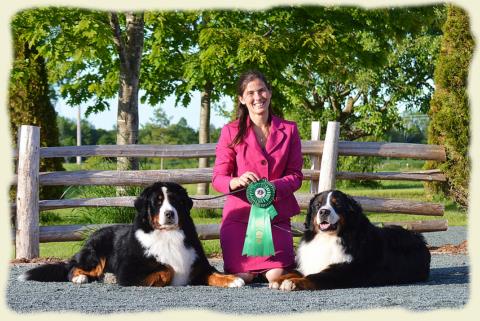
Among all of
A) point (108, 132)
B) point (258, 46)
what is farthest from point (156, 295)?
point (108, 132)

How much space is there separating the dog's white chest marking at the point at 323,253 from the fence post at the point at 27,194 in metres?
4.00

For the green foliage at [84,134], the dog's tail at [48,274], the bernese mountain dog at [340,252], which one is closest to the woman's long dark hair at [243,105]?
the bernese mountain dog at [340,252]

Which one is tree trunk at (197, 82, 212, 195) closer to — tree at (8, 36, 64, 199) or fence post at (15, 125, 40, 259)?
tree at (8, 36, 64, 199)

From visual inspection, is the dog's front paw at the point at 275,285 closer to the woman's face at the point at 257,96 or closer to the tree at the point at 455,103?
the woman's face at the point at 257,96

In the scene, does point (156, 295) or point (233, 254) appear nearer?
point (156, 295)

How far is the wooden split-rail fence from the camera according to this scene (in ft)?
27.2

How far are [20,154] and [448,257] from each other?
516cm

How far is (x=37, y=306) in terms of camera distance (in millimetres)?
4824

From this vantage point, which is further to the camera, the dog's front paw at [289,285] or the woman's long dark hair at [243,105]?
the woman's long dark hair at [243,105]

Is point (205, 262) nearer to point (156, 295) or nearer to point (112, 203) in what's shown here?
point (156, 295)

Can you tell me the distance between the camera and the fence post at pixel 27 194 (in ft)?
27.0

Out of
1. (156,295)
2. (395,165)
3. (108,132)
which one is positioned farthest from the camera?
(108,132)

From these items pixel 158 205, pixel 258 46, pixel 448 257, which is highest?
pixel 258 46

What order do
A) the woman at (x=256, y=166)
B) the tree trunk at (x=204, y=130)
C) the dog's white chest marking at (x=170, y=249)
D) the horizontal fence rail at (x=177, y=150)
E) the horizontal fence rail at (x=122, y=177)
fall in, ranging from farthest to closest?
the tree trunk at (x=204, y=130) < the horizontal fence rail at (x=177, y=150) < the horizontal fence rail at (x=122, y=177) < the woman at (x=256, y=166) < the dog's white chest marking at (x=170, y=249)
